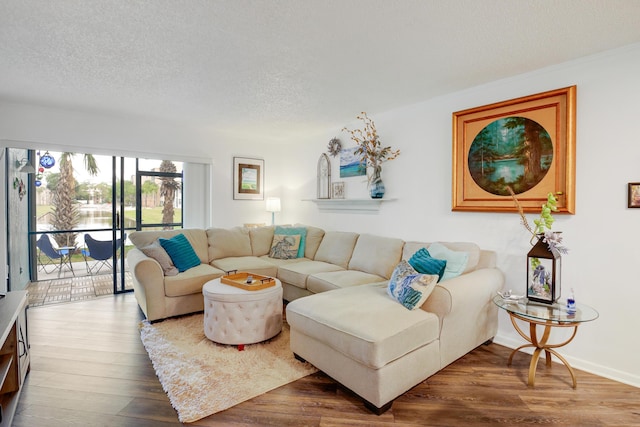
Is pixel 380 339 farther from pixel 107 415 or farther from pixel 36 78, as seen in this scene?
pixel 36 78

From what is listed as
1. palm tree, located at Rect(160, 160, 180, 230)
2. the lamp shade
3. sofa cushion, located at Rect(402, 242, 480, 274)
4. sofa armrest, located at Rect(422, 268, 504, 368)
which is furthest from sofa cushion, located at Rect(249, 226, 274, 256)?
sofa armrest, located at Rect(422, 268, 504, 368)

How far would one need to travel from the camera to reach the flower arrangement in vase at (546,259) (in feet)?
7.58

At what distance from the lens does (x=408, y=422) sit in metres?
1.85

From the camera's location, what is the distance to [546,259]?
93.7 inches

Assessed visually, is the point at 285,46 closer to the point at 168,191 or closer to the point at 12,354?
the point at 12,354

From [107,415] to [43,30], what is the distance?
2445mm

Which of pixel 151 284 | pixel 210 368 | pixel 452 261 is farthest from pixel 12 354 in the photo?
pixel 452 261

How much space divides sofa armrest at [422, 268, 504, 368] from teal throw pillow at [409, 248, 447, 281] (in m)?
0.14

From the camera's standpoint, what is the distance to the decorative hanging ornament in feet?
15.2

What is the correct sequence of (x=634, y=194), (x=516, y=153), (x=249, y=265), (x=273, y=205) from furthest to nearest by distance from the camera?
(x=273, y=205)
(x=249, y=265)
(x=516, y=153)
(x=634, y=194)

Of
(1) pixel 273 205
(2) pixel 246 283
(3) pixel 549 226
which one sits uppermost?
(1) pixel 273 205

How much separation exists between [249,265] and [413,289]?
7.36ft

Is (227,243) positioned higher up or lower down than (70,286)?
higher up

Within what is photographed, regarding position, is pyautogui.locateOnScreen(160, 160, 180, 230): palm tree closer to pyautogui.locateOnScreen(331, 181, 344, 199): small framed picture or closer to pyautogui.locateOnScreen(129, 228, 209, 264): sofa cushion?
pyautogui.locateOnScreen(129, 228, 209, 264): sofa cushion
